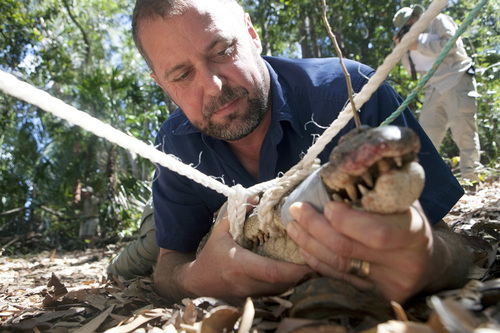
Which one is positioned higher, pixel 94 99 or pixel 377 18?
pixel 377 18

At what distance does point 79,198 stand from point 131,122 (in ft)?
10.4

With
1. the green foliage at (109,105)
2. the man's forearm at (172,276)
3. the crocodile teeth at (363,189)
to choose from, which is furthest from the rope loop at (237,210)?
the green foliage at (109,105)

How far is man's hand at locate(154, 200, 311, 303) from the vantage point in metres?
1.11

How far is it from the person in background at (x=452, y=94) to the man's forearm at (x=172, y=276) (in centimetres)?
383

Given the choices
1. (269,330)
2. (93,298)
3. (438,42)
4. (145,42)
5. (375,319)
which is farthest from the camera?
(438,42)

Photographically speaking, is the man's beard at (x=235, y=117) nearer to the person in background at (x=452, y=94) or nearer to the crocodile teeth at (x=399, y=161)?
the crocodile teeth at (x=399, y=161)

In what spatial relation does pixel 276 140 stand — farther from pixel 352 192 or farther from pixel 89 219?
pixel 89 219

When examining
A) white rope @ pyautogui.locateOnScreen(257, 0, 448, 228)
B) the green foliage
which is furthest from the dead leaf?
the green foliage

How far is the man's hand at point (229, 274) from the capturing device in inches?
43.7

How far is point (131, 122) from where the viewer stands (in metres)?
Answer: 7.03

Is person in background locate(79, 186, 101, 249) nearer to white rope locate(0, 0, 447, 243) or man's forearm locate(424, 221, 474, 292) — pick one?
white rope locate(0, 0, 447, 243)

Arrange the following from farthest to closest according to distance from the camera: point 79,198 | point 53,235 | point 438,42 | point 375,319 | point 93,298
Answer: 1. point 79,198
2. point 53,235
3. point 438,42
4. point 93,298
5. point 375,319

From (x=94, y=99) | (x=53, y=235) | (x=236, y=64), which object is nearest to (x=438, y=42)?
(x=236, y=64)

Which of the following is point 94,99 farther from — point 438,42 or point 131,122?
point 438,42
